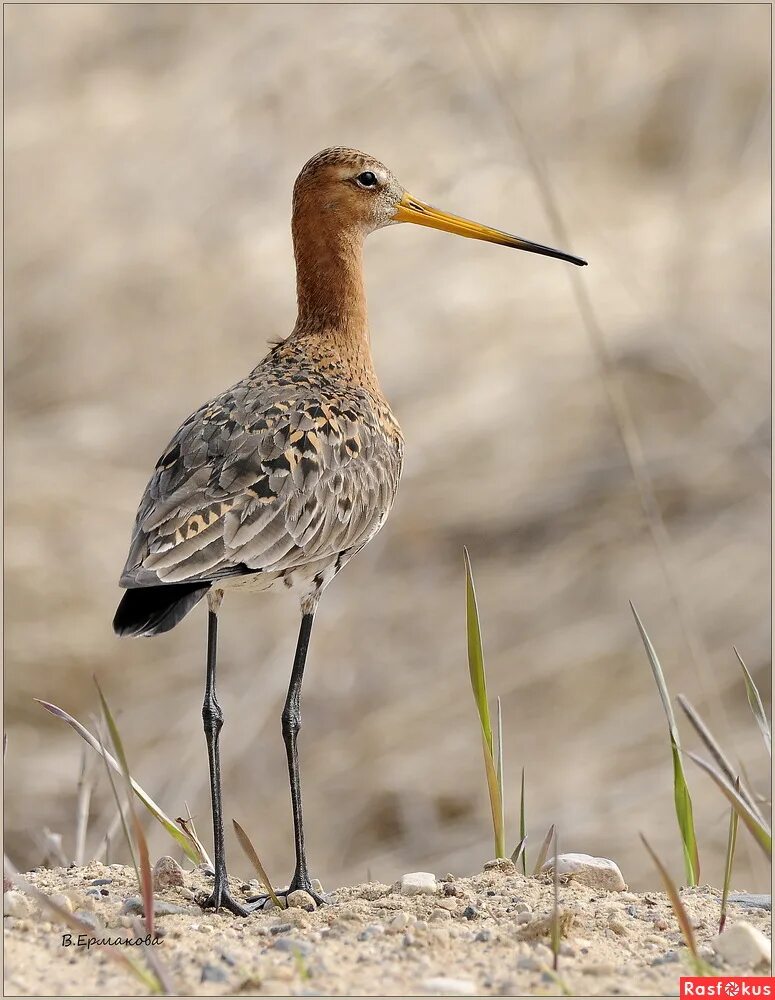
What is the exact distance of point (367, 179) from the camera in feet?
12.2

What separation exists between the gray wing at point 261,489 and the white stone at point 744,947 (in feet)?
4.22

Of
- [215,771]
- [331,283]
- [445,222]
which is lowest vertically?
[215,771]

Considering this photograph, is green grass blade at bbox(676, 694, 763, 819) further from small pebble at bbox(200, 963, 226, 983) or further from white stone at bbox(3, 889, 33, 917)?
white stone at bbox(3, 889, 33, 917)

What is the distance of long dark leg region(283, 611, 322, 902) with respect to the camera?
3.12m

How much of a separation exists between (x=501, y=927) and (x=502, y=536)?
4620 millimetres

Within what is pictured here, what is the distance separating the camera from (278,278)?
7613mm

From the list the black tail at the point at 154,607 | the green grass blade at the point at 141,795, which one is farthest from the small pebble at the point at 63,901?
the black tail at the point at 154,607

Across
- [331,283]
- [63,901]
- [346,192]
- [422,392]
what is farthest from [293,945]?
[422,392]

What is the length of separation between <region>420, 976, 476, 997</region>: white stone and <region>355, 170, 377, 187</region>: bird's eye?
2339 mm

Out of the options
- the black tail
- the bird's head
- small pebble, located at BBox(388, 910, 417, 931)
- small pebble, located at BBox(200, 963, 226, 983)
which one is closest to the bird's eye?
the bird's head

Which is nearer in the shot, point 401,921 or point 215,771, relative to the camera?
point 401,921

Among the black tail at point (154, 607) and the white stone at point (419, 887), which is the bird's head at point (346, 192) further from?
the white stone at point (419, 887)

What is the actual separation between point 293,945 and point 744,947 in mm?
768

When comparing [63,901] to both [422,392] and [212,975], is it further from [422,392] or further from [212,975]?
[422,392]
